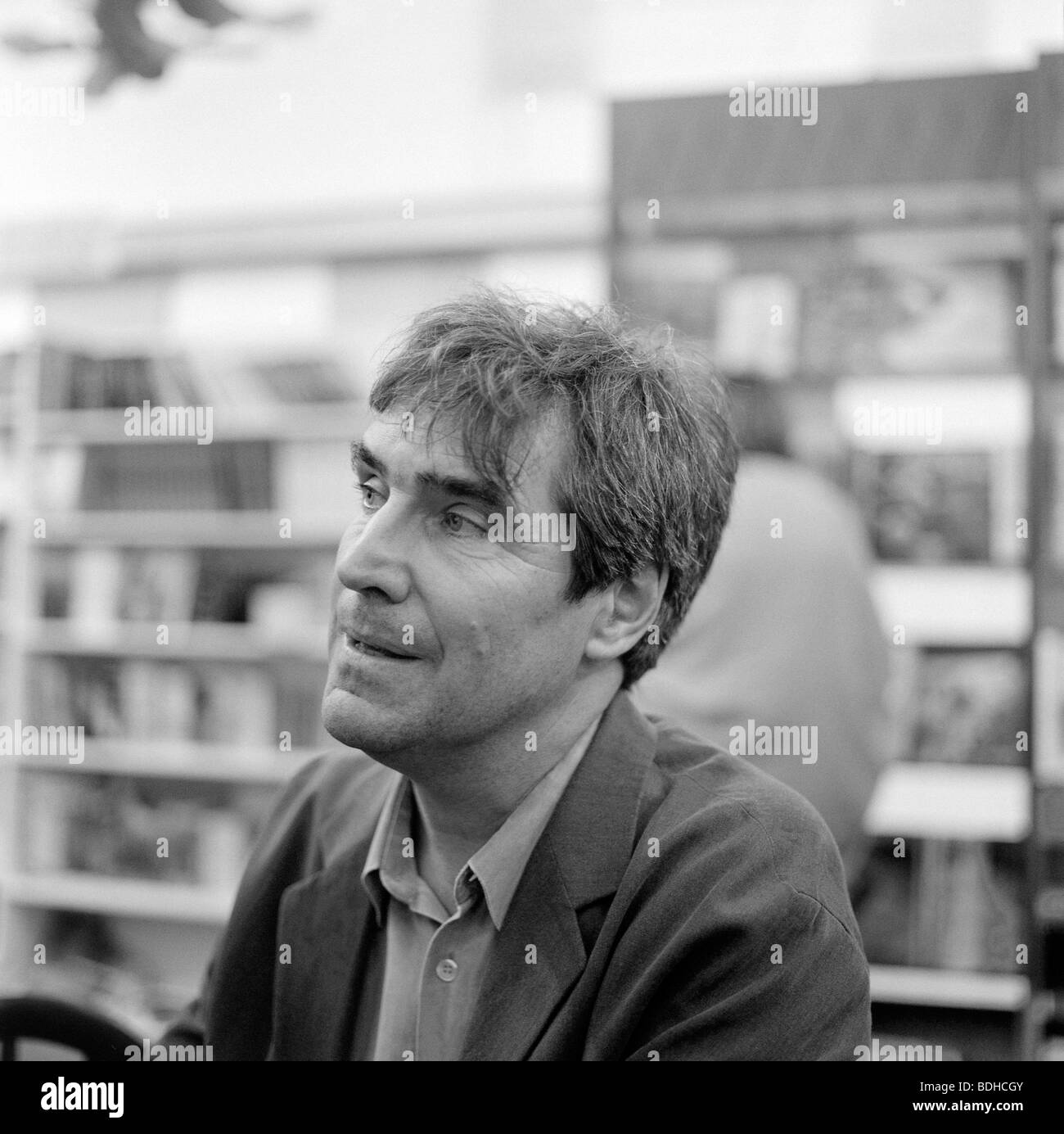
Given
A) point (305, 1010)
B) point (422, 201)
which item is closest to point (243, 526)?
point (422, 201)

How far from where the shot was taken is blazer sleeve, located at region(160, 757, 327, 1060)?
110 cm

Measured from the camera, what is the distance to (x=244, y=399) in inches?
152

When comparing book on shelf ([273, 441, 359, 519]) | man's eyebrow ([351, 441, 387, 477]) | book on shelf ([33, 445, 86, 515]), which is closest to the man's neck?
man's eyebrow ([351, 441, 387, 477])

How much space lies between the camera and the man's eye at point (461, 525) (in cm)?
93

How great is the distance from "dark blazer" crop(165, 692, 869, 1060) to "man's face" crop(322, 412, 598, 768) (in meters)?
0.13

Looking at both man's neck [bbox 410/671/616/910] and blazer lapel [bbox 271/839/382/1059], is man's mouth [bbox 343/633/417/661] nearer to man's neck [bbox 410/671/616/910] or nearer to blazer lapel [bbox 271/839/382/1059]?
man's neck [bbox 410/671/616/910]

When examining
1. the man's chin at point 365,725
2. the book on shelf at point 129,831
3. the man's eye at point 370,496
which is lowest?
the book on shelf at point 129,831

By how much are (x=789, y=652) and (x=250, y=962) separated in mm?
938

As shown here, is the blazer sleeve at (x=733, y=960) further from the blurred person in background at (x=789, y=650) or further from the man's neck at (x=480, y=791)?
the blurred person in background at (x=789, y=650)

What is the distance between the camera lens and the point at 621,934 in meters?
0.92

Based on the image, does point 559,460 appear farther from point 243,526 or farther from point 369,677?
point 243,526

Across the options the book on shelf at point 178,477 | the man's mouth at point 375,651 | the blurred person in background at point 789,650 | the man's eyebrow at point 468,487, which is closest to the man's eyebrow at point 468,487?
the man's eyebrow at point 468,487

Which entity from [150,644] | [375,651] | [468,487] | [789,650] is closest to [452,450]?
[468,487]

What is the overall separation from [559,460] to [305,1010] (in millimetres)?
522
